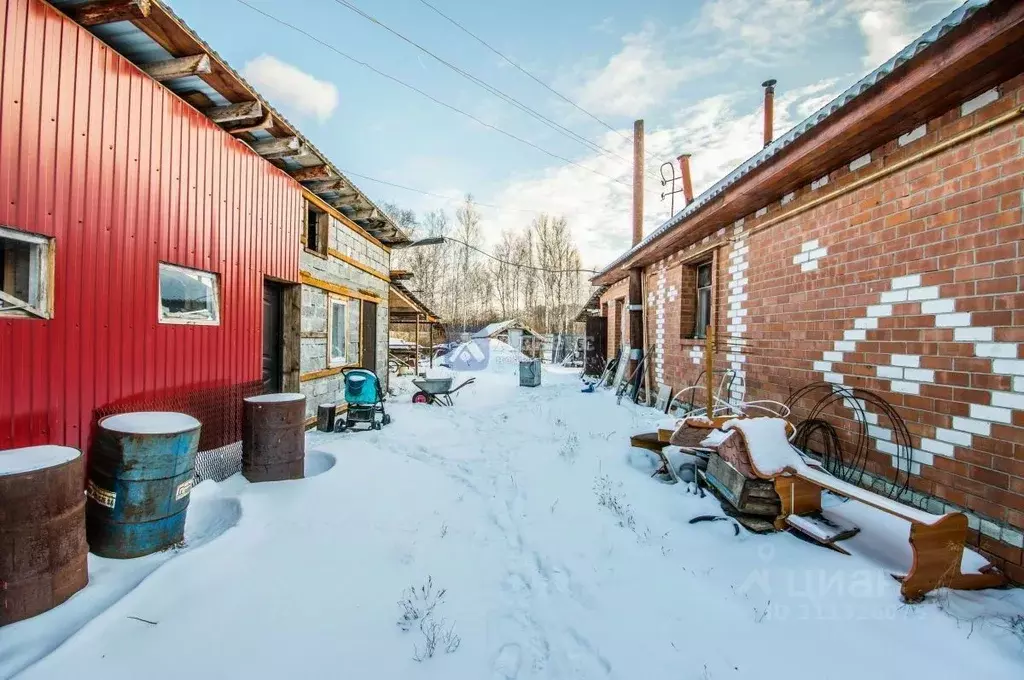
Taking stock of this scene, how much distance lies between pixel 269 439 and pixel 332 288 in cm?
361

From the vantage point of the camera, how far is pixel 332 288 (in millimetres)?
7352

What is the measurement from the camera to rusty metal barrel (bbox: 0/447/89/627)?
218 cm

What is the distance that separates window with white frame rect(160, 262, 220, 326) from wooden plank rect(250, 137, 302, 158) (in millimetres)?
1728

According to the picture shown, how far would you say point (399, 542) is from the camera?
3.30 meters

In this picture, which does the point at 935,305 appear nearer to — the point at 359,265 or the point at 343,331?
the point at 343,331

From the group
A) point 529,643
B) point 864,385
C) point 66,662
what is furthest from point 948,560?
point 66,662

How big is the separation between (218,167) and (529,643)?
5228 millimetres

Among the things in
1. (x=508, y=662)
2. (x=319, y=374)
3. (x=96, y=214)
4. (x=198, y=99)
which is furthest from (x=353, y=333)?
(x=508, y=662)

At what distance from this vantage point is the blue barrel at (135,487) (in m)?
2.88

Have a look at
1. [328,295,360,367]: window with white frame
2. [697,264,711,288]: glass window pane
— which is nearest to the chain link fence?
[328,295,360,367]: window with white frame

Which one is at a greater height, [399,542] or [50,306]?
Answer: [50,306]

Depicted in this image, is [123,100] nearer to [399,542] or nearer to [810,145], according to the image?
[399,542]

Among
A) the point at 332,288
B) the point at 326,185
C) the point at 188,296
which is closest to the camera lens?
the point at 188,296

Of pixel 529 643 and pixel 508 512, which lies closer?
pixel 529 643
